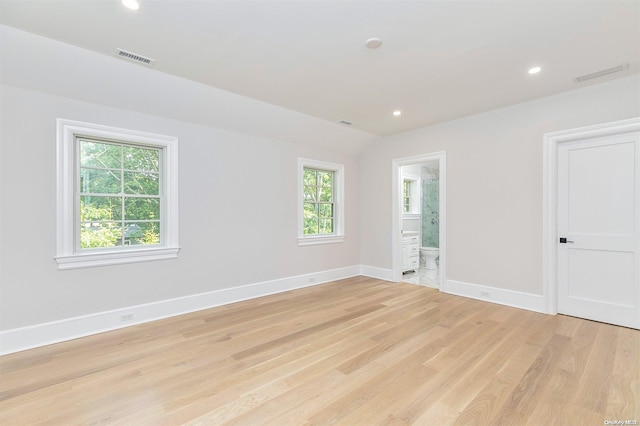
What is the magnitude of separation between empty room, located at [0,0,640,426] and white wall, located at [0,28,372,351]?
2 cm

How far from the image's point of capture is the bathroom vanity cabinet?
5.63 meters

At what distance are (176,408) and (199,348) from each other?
2.78ft

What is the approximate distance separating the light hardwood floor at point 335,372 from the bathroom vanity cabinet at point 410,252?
214 cm

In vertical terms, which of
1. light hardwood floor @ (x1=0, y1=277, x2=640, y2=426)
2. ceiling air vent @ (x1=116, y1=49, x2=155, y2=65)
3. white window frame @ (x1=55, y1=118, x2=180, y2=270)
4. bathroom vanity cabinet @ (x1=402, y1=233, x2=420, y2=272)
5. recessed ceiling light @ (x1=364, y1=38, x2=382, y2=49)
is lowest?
light hardwood floor @ (x1=0, y1=277, x2=640, y2=426)

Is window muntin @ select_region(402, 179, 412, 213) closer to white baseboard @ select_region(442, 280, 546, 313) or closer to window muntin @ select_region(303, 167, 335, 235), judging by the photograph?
window muntin @ select_region(303, 167, 335, 235)

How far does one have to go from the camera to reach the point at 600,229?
329 centimetres

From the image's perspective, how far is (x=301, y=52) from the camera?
2.56 m

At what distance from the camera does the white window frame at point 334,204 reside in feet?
16.0

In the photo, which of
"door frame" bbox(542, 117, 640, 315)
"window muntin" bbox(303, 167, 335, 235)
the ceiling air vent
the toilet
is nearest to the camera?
the ceiling air vent

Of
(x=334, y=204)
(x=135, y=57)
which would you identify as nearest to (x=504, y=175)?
(x=334, y=204)

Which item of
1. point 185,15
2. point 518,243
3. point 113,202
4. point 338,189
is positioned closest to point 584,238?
point 518,243

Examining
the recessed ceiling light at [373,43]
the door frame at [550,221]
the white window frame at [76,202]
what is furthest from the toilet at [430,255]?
the white window frame at [76,202]

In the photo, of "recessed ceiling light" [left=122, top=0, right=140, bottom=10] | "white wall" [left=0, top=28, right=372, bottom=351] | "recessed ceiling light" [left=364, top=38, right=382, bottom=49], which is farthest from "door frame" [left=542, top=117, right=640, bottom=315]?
"recessed ceiling light" [left=122, top=0, right=140, bottom=10]

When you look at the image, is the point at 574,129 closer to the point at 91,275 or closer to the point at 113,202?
the point at 113,202
